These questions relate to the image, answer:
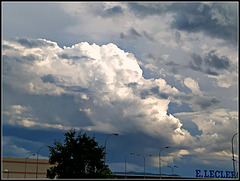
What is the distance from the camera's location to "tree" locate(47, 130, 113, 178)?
58531mm

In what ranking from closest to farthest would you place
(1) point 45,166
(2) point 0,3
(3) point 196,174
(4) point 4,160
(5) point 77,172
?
(2) point 0,3 < (5) point 77,172 < (4) point 4,160 < (1) point 45,166 < (3) point 196,174

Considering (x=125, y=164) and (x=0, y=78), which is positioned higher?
(x=0, y=78)

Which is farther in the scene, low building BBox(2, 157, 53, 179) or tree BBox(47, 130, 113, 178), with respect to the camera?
low building BBox(2, 157, 53, 179)

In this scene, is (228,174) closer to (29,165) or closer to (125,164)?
(125,164)

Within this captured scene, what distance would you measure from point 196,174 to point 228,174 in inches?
554

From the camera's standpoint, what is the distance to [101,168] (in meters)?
61.2

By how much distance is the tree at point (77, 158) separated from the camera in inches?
2304

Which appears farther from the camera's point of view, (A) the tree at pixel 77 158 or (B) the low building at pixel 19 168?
(B) the low building at pixel 19 168

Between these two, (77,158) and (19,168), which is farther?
(19,168)

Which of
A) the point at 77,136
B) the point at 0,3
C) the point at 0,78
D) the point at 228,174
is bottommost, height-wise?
the point at 228,174

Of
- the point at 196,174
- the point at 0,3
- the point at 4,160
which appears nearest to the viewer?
the point at 0,3

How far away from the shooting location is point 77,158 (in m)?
58.9

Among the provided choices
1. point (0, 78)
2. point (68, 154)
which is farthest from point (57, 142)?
point (0, 78)

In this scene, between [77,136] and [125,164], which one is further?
[125,164]
